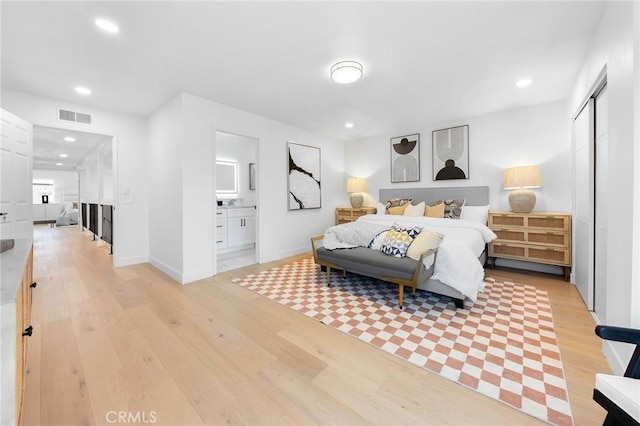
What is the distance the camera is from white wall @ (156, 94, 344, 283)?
3.35m

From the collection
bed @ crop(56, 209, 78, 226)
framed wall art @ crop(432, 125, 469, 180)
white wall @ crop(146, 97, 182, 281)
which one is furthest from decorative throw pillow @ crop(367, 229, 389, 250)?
bed @ crop(56, 209, 78, 226)

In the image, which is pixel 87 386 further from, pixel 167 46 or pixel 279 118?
pixel 279 118

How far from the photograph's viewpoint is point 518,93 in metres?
3.35

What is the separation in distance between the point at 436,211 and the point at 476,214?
581 millimetres

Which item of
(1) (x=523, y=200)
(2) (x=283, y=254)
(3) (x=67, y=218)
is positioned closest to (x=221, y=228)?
(2) (x=283, y=254)

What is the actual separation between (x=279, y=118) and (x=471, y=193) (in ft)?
11.7

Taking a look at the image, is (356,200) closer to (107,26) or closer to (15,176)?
(107,26)

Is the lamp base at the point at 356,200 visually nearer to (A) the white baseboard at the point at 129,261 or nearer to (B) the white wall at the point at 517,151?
(B) the white wall at the point at 517,151

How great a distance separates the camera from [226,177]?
5895 mm

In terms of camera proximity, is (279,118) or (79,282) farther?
(279,118)

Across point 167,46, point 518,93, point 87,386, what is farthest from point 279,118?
point 87,386

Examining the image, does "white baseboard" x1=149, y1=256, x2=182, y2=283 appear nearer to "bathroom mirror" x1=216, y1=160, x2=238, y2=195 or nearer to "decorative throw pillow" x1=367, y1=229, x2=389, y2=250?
"bathroom mirror" x1=216, y1=160, x2=238, y2=195

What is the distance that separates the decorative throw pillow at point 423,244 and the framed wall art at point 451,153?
96.2 inches

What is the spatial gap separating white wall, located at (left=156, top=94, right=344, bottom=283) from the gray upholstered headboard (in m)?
1.39
